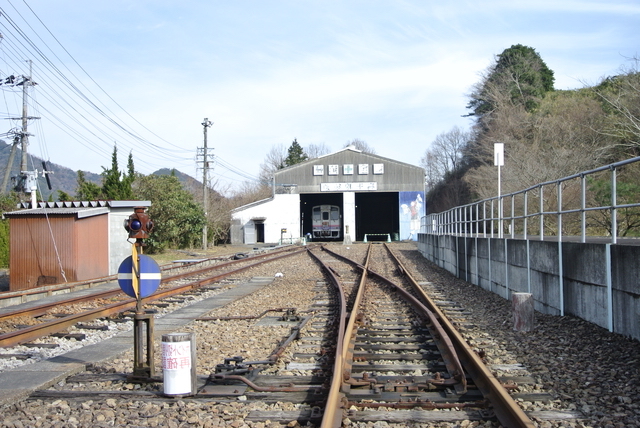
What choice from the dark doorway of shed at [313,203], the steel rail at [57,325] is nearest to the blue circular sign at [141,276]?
the steel rail at [57,325]

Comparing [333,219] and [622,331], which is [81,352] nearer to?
[622,331]

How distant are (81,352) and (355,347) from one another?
10.4 ft

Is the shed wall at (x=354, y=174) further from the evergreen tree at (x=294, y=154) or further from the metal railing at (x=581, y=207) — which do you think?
the evergreen tree at (x=294, y=154)

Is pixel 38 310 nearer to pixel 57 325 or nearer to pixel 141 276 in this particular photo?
pixel 57 325

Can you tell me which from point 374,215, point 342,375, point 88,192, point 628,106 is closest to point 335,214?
point 374,215

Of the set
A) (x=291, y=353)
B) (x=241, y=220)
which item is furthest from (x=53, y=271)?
(x=241, y=220)

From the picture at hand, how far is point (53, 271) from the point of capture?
17.3 meters

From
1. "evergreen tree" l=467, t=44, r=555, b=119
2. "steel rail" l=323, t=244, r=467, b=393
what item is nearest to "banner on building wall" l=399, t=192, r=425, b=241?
"evergreen tree" l=467, t=44, r=555, b=119

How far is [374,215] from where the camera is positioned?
63625 mm

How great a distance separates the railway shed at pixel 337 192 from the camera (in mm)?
52000

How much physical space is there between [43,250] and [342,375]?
47.3 feet

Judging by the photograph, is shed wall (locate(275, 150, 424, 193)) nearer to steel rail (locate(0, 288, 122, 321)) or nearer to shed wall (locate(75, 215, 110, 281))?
shed wall (locate(75, 215, 110, 281))

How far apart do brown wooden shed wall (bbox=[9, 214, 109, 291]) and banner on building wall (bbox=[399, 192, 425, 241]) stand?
123 feet

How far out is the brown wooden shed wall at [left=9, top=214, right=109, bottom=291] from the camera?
56.2 ft
